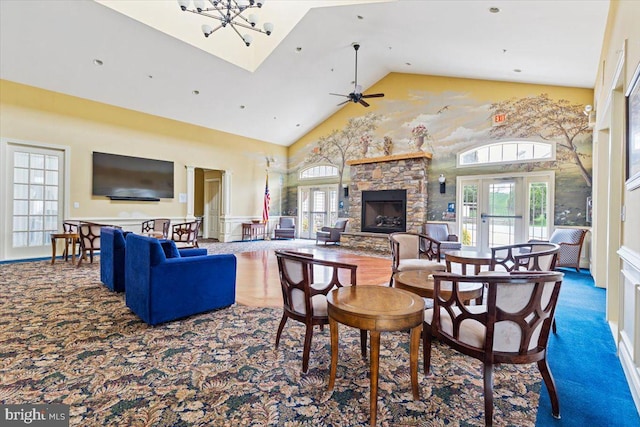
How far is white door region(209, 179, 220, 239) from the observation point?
35.2ft

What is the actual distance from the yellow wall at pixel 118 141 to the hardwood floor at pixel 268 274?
10.6ft

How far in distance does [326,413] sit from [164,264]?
203 cm

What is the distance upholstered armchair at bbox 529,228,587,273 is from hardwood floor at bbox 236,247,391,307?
3266 mm

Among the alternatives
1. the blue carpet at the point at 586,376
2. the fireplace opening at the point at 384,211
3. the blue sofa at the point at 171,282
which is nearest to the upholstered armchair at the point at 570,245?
the blue carpet at the point at 586,376

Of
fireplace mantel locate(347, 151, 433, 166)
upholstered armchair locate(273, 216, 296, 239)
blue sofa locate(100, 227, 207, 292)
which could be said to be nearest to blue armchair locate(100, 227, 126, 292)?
blue sofa locate(100, 227, 207, 292)

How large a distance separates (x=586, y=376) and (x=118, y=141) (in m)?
9.27

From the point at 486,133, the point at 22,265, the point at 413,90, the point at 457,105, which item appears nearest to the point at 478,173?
the point at 486,133

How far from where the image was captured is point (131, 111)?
788 centimetres

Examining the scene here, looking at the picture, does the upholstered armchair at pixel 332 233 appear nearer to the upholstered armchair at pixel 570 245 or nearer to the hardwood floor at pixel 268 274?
the hardwood floor at pixel 268 274

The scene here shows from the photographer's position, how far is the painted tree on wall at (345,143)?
9.55 meters

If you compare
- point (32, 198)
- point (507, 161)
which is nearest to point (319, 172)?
point (507, 161)

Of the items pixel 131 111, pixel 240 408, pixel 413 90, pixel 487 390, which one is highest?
pixel 413 90

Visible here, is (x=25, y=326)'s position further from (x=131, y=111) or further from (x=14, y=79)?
(x=131, y=111)

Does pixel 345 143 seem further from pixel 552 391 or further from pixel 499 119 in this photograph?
pixel 552 391
